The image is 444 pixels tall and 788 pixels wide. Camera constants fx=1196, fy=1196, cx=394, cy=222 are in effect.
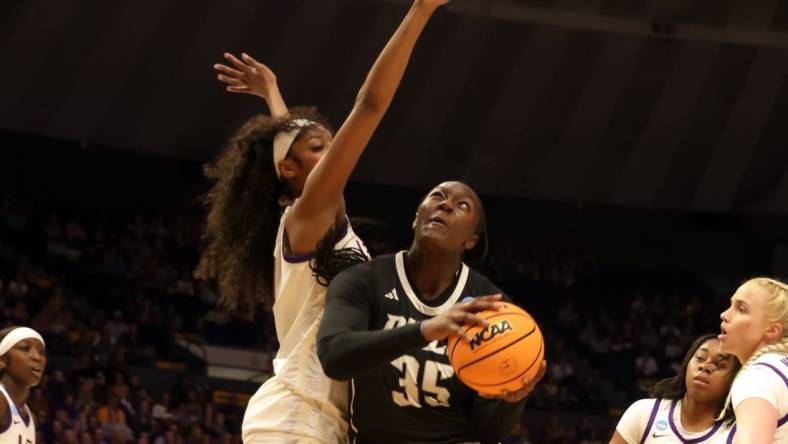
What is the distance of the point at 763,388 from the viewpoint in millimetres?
3408

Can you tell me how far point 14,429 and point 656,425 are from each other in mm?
3447

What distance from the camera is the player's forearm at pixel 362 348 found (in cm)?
316

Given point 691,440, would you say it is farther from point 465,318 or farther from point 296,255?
point 465,318

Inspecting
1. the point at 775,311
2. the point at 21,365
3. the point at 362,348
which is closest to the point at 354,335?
the point at 362,348

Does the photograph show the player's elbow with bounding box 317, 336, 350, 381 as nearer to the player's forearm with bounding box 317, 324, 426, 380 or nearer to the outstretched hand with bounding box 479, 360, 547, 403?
the player's forearm with bounding box 317, 324, 426, 380

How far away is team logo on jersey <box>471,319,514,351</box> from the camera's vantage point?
3248mm

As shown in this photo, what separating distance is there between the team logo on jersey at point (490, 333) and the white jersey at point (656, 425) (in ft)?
5.96

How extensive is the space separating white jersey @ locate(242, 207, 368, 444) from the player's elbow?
32 cm

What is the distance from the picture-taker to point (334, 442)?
3652mm

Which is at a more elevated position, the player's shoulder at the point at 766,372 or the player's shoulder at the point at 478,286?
the player's shoulder at the point at 478,286

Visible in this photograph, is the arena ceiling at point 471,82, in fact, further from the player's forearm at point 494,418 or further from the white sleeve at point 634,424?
the player's forearm at point 494,418

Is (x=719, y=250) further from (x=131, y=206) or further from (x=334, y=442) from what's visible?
(x=334, y=442)

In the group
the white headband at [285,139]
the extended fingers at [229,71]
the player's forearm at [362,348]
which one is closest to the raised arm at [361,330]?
the player's forearm at [362,348]

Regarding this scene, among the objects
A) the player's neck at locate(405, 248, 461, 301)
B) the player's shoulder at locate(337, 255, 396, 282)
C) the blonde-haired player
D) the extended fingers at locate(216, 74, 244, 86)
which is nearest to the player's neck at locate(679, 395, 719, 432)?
the player's neck at locate(405, 248, 461, 301)
